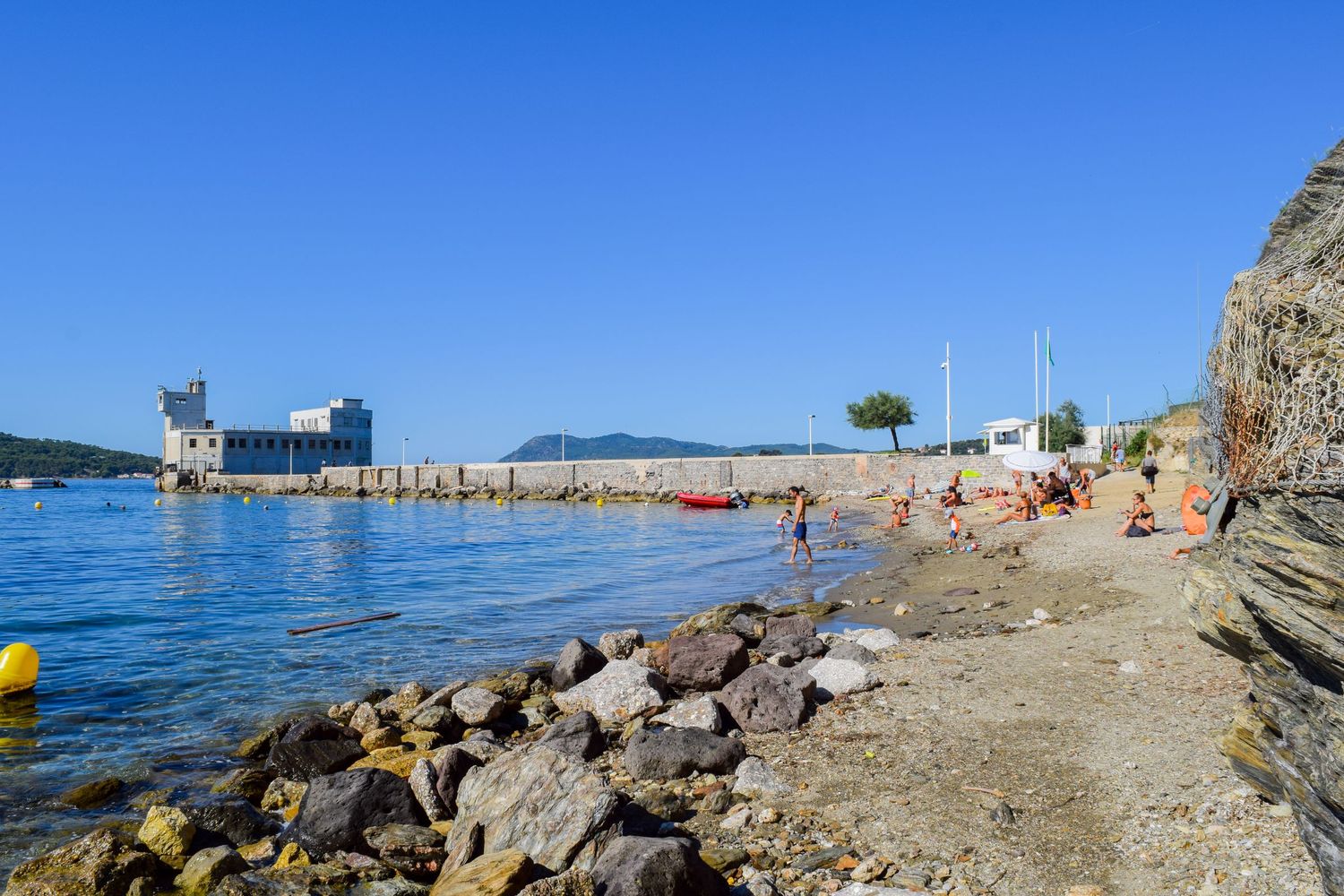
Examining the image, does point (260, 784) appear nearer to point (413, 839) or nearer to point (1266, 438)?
point (413, 839)

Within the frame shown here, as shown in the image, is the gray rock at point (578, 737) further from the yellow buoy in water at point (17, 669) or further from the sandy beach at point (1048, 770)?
the yellow buoy in water at point (17, 669)

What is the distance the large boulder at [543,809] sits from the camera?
16.4ft

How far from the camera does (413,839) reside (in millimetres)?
5688

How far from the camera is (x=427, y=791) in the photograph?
20.5 feet

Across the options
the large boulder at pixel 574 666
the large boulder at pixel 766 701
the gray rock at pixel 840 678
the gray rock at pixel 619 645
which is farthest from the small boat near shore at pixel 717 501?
the large boulder at pixel 766 701

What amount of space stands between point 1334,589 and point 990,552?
1714cm

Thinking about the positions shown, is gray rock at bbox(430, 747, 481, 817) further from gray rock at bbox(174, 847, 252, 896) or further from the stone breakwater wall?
the stone breakwater wall

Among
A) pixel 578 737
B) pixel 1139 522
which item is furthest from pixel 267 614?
pixel 1139 522

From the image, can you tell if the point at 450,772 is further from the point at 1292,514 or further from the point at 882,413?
the point at 882,413

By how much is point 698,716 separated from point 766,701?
0.64m

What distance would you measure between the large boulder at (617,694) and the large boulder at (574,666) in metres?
0.64

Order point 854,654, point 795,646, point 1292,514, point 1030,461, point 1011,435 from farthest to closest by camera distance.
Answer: point 1011,435, point 1030,461, point 795,646, point 854,654, point 1292,514

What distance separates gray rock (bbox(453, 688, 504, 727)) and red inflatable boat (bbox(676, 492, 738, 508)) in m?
45.5

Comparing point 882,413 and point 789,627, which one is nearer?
point 789,627
